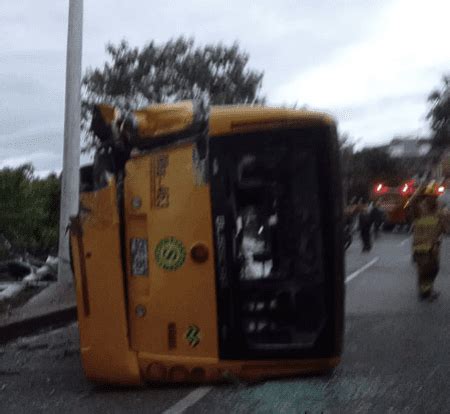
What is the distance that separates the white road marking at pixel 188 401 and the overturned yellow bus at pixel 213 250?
13cm

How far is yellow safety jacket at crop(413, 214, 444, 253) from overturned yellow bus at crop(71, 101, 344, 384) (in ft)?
25.2

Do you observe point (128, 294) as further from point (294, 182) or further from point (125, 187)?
point (294, 182)

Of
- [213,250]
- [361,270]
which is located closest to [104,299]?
[213,250]

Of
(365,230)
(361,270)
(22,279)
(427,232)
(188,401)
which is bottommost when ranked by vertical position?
(188,401)

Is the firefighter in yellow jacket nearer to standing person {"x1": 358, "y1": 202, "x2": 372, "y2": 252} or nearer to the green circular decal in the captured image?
the green circular decal

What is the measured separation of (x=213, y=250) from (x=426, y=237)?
8228 millimetres

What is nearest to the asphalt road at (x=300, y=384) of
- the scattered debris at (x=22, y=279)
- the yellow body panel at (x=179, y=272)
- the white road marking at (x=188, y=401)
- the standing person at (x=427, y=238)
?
the white road marking at (x=188, y=401)

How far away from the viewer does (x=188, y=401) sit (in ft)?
27.0

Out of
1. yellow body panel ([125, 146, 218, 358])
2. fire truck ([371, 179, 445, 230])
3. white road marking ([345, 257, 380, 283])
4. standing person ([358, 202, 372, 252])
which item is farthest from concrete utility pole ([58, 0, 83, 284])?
fire truck ([371, 179, 445, 230])

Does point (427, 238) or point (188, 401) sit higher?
point (427, 238)

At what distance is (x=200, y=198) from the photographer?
8414 mm

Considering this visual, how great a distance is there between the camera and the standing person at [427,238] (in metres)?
16.0

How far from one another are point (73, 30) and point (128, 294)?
11301mm

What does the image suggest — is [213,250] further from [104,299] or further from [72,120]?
[72,120]
